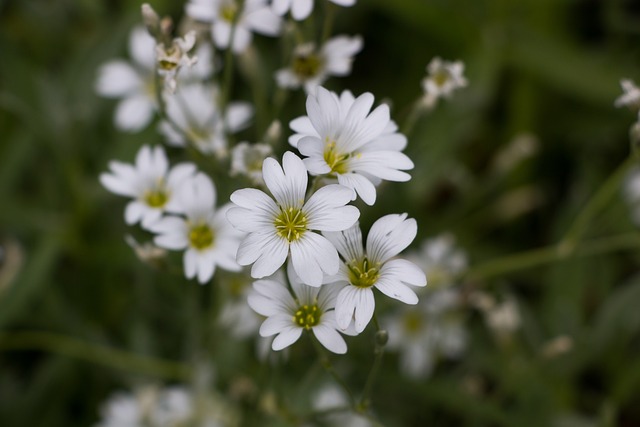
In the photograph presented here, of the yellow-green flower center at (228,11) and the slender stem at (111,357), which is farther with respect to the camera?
the slender stem at (111,357)

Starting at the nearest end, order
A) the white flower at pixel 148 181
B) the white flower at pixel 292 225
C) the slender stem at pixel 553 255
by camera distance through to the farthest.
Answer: the white flower at pixel 292 225
the white flower at pixel 148 181
the slender stem at pixel 553 255

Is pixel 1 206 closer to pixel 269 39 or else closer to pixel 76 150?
pixel 76 150

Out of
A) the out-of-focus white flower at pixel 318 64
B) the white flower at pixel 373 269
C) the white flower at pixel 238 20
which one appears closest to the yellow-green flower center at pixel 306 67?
the out-of-focus white flower at pixel 318 64

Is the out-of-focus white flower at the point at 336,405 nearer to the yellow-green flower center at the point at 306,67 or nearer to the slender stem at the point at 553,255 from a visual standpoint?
the slender stem at the point at 553,255

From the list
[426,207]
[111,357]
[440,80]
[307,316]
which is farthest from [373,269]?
[426,207]

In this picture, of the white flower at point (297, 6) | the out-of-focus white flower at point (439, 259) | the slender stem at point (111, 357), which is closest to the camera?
the white flower at point (297, 6)

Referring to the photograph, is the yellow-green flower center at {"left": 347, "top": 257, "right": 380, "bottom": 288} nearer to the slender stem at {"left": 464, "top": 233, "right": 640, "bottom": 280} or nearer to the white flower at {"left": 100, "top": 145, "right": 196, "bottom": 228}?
the white flower at {"left": 100, "top": 145, "right": 196, "bottom": 228}
